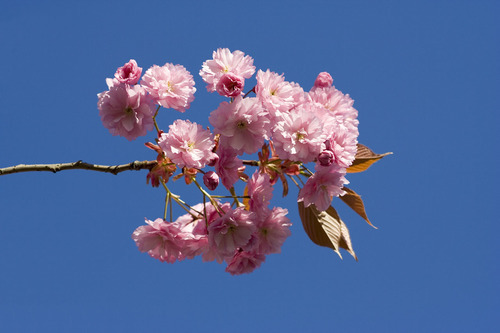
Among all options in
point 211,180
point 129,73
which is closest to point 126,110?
point 129,73

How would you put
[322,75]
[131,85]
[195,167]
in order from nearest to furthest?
1. [195,167]
2. [131,85]
3. [322,75]

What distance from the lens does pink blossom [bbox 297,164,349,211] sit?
144cm

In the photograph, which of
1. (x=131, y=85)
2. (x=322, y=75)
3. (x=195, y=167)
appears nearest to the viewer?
(x=195, y=167)

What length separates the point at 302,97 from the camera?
5.01 feet

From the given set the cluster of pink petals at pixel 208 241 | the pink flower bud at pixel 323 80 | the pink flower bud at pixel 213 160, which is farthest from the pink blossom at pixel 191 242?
the pink flower bud at pixel 323 80

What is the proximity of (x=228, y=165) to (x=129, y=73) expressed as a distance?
384 mm

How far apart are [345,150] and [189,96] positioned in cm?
47

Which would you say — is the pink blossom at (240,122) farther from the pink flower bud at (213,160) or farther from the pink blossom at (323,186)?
the pink blossom at (323,186)

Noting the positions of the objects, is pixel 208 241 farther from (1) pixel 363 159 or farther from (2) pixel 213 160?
(1) pixel 363 159

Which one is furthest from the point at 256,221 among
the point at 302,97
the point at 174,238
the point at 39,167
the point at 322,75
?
the point at 39,167

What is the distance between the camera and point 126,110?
58.9 inches

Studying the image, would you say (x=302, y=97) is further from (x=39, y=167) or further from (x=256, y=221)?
(x=39, y=167)

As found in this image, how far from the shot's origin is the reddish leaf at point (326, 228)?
1618 mm

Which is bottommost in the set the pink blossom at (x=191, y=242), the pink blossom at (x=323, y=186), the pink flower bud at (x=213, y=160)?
the pink blossom at (x=191, y=242)
